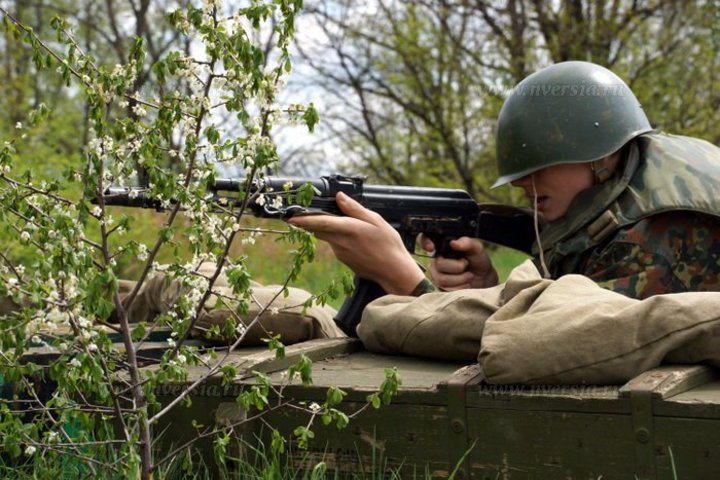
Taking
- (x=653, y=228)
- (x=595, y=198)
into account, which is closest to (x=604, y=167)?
(x=595, y=198)

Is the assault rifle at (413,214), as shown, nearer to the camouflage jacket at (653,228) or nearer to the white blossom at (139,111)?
the camouflage jacket at (653,228)

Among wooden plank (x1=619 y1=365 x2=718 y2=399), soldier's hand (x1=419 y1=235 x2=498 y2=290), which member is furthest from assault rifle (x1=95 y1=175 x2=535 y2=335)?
wooden plank (x1=619 y1=365 x2=718 y2=399)

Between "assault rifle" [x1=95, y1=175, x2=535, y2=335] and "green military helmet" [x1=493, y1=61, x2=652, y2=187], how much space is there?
40 centimetres

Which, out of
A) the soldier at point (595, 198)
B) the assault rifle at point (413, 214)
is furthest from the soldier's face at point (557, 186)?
the assault rifle at point (413, 214)

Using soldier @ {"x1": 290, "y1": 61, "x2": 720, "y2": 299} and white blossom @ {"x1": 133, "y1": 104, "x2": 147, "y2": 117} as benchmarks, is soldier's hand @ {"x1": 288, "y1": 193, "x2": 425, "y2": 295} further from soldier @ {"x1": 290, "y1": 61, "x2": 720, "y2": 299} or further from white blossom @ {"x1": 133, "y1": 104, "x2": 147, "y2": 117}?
white blossom @ {"x1": 133, "y1": 104, "x2": 147, "y2": 117}

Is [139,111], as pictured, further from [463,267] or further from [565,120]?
[463,267]

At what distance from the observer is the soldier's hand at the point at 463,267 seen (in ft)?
14.8

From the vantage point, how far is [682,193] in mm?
3500

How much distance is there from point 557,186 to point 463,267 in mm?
753

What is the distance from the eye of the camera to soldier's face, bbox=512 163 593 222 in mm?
3869

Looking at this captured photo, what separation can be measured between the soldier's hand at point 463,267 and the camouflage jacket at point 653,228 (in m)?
0.77

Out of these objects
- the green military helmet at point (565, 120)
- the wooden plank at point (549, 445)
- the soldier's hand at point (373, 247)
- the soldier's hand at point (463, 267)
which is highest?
the green military helmet at point (565, 120)

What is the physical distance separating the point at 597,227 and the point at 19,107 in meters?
14.9

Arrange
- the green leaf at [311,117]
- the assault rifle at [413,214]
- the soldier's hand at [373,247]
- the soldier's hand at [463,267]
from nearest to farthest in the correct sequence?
the green leaf at [311,117]
the soldier's hand at [373,247]
the assault rifle at [413,214]
the soldier's hand at [463,267]
